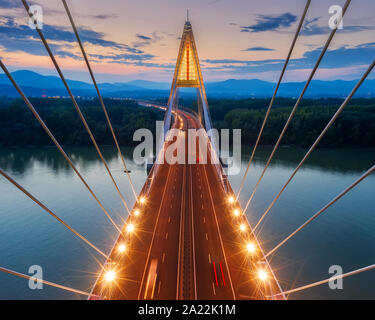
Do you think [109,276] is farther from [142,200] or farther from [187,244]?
[142,200]

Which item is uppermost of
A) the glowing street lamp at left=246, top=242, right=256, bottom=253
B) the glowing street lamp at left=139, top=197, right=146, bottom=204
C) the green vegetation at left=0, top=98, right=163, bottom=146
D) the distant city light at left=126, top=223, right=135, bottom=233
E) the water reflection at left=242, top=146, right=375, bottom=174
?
the green vegetation at left=0, top=98, right=163, bottom=146

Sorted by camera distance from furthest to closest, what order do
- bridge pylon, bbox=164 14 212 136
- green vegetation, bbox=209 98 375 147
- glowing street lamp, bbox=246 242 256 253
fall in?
green vegetation, bbox=209 98 375 147 → bridge pylon, bbox=164 14 212 136 → glowing street lamp, bbox=246 242 256 253

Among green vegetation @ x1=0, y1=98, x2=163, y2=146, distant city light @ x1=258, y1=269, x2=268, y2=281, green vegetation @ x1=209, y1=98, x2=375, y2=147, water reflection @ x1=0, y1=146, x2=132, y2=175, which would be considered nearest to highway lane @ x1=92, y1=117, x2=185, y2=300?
distant city light @ x1=258, y1=269, x2=268, y2=281

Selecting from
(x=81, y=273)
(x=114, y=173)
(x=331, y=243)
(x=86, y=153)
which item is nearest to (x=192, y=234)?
(x=81, y=273)

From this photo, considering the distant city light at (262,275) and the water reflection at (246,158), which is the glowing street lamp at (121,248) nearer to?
the distant city light at (262,275)

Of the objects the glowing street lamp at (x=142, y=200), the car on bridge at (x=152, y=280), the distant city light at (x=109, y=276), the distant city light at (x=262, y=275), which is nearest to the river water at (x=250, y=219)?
the glowing street lamp at (x=142, y=200)

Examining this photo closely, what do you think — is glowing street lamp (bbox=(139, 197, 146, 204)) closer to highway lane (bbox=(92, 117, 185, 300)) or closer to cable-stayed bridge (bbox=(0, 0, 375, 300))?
cable-stayed bridge (bbox=(0, 0, 375, 300))

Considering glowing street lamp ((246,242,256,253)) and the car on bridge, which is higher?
glowing street lamp ((246,242,256,253))
